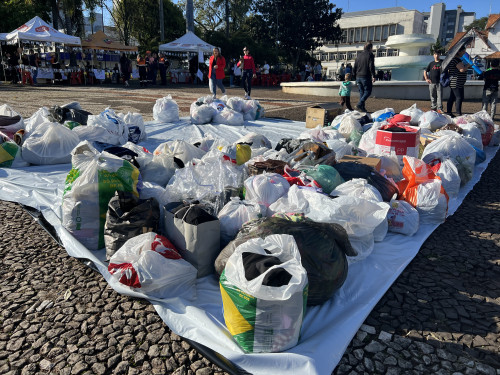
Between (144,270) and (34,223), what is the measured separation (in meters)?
1.76

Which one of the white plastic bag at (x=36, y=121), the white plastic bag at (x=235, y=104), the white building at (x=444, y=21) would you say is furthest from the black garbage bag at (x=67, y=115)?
the white building at (x=444, y=21)

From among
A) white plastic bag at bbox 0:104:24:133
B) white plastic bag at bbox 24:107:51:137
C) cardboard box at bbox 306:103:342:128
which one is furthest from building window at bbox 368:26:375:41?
white plastic bag at bbox 0:104:24:133

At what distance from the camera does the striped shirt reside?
324 inches

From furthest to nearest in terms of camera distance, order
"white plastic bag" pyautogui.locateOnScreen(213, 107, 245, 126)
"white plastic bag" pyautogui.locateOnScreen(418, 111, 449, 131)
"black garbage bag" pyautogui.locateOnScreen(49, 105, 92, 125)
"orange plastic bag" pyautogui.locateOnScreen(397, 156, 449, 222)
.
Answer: "white plastic bag" pyautogui.locateOnScreen(213, 107, 245, 126), "white plastic bag" pyautogui.locateOnScreen(418, 111, 449, 131), "black garbage bag" pyautogui.locateOnScreen(49, 105, 92, 125), "orange plastic bag" pyautogui.locateOnScreen(397, 156, 449, 222)

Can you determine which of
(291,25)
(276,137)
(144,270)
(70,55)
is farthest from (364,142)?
(291,25)

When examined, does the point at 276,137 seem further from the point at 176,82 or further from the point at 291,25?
the point at 291,25

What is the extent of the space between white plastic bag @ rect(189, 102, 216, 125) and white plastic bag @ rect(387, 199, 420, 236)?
5399 millimetres

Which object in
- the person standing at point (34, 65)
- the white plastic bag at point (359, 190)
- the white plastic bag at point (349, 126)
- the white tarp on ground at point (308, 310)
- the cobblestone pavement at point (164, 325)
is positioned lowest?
the cobblestone pavement at point (164, 325)

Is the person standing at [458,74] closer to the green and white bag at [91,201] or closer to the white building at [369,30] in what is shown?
the green and white bag at [91,201]

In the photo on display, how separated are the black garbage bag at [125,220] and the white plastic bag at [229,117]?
539cm

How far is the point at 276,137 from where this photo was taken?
22.1 ft

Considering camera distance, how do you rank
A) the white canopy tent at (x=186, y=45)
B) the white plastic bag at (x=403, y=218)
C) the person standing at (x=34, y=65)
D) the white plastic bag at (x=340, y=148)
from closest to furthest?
1. the white plastic bag at (x=403, y=218)
2. the white plastic bag at (x=340, y=148)
3. the person standing at (x=34, y=65)
4. the white canopy tent at (x=186, y=45)

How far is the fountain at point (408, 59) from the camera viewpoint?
17.3 meters

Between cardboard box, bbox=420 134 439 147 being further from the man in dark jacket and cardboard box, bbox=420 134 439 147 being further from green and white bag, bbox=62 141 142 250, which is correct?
the man in dark jacket
